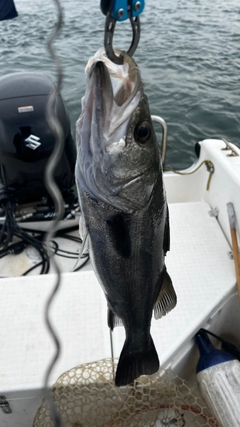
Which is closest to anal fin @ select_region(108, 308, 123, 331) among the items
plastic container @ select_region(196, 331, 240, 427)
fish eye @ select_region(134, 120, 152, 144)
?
fish eye @ select_region(134, 120, 152, 144)

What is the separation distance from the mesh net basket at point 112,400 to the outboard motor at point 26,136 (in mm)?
1758

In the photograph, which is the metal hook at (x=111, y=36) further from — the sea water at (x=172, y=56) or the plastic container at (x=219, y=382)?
the sea water at (x=172, y=56)

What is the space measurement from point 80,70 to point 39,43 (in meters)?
2.18

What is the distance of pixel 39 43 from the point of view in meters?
9.35

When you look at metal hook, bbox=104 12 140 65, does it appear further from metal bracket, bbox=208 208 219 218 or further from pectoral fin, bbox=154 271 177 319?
metal bracket, bbox=208 208 219 218

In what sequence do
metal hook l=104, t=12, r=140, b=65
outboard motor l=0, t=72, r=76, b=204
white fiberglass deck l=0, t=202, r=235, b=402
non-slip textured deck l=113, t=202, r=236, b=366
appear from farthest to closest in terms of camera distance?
outboard motor l=0, t=72, r=76, b=204 → non-slip textured deck l=113, t=202, r=236, b=366 → white fiberglass deck l=0, t=202, r=235, b=402 → metal hook l=104, t=12, r=140, b=65

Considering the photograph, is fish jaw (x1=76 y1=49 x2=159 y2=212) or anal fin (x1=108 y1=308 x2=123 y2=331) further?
anal fin (x1=108 y1=308 x2=123 y2=331)

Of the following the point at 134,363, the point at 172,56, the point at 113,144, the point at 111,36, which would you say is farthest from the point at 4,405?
the point at 172,56

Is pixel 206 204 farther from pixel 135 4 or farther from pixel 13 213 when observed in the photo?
pixel 135 4

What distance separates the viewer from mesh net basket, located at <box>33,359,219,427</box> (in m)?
1.91

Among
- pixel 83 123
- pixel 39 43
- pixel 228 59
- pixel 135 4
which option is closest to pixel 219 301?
pixel 83 123

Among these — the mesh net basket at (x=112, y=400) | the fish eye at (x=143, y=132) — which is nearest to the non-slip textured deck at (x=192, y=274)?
the mesh net basket at (x=112, y=400)

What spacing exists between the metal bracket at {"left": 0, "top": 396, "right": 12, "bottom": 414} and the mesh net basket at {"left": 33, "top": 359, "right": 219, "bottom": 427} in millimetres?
165

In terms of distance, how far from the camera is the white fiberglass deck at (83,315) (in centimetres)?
200
